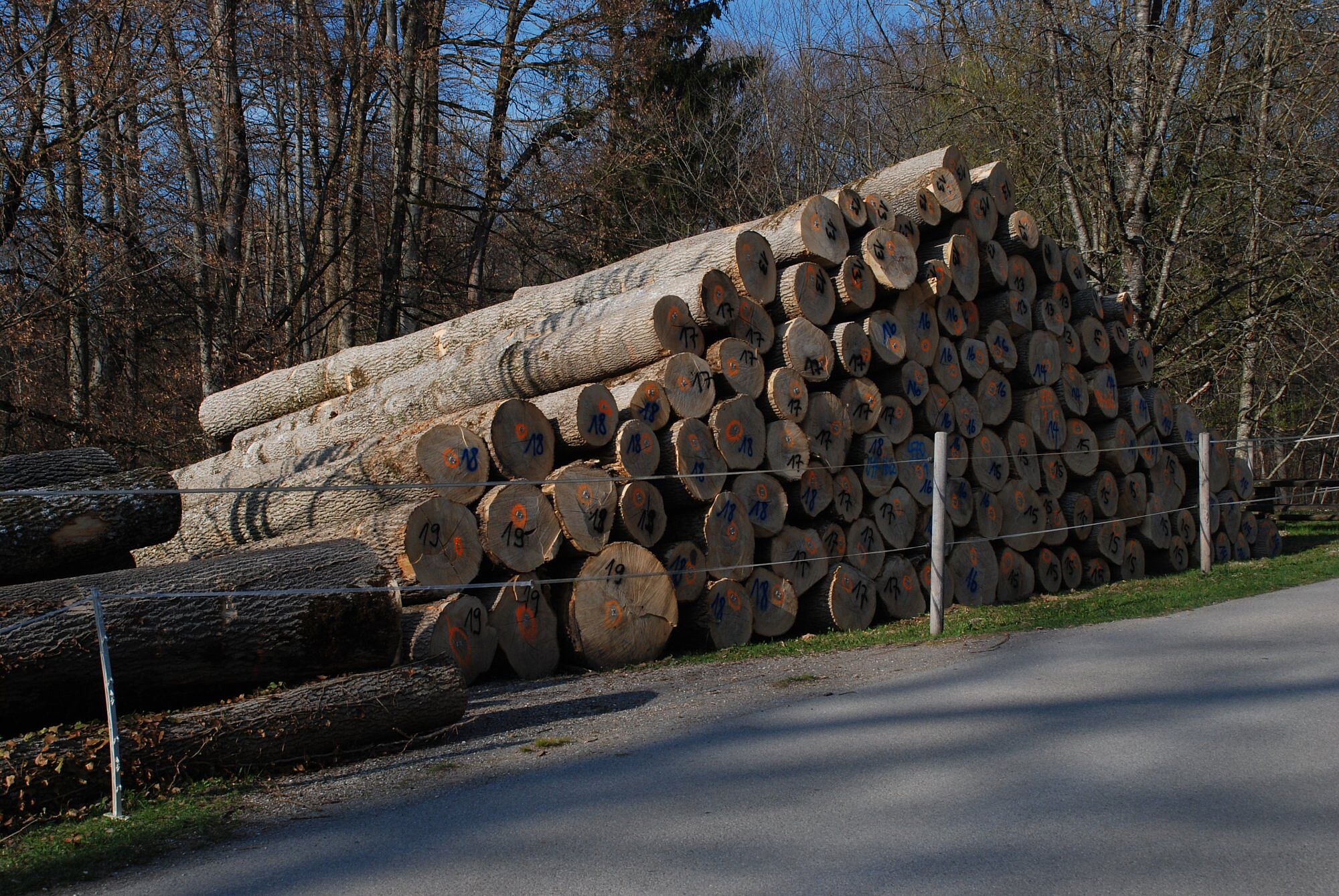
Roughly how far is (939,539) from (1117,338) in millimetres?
4934

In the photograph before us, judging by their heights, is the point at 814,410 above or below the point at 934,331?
below

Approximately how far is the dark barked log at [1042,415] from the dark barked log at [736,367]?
338cm

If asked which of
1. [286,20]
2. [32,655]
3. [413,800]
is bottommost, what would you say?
[413,800]

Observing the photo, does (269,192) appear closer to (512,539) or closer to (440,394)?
(440,394)

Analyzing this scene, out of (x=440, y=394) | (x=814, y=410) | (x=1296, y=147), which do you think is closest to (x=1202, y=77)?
(x=1296, y=147)

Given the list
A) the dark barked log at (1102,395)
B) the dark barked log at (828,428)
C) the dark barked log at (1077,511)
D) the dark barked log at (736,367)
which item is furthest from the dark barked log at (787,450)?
the dark barked log at (1102,395)

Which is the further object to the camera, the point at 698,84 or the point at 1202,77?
the point at 698,84

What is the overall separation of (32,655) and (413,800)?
1951 millimetres

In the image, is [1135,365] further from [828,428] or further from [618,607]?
[618,607]

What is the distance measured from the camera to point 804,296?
8969mm

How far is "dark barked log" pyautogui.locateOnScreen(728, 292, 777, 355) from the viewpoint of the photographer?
8.60m

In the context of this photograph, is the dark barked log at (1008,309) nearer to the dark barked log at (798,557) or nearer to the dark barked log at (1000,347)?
the dark barked log at (1000,347)

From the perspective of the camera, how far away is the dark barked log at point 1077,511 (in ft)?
36.0

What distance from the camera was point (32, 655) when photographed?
499 centimetres
